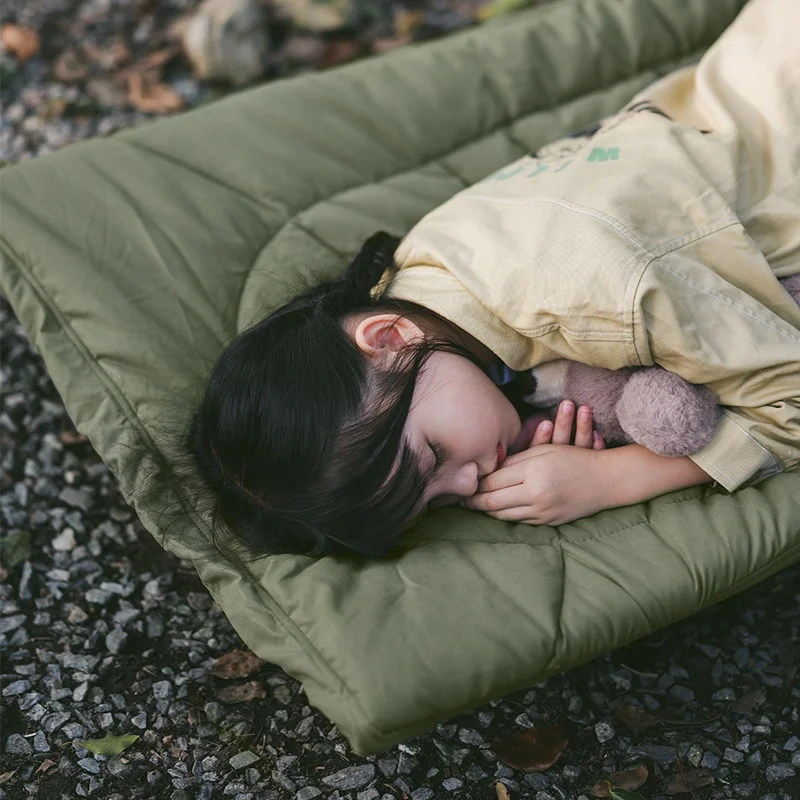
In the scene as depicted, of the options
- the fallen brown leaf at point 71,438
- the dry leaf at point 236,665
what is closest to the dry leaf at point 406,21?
the fallen brown leaf at point 71,438

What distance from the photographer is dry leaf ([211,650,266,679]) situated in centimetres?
199

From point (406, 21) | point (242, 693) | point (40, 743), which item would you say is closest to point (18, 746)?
point (40, 743)

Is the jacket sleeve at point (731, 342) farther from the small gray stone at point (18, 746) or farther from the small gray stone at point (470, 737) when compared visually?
the small gray stone at point (18, 746)

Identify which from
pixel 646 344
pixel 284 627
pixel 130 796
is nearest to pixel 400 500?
pixel 284 627

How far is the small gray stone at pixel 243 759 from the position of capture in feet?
6.06

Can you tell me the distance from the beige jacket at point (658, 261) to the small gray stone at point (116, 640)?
90 centimetres

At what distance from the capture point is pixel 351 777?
182 cm

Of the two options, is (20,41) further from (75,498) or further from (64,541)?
(64,541)

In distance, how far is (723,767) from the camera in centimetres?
183

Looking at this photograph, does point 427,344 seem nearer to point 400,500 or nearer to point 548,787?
point 400,500

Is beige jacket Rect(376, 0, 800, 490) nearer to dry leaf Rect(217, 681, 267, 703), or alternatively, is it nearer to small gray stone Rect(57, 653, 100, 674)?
dry leaf Rect(217, 681, 267, 703)

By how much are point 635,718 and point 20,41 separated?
3.08 meters

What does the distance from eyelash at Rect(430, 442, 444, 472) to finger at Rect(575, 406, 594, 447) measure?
32 centimetres

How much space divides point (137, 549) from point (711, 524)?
4.05 ft
